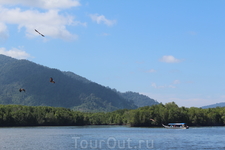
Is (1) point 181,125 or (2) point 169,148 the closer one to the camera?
(2) point 169,148

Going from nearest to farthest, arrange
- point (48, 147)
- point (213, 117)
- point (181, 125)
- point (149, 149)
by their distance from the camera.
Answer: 1. point (149, 149)
2. point (48, 147)
3. point (181, 125)
4. point (213, 117)

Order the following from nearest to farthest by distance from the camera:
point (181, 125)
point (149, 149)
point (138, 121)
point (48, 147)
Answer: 1. point (149, 149)
2. point (48, 147)
3. point (181, 125)
4. point (138, 121)

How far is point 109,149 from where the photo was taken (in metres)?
70.2

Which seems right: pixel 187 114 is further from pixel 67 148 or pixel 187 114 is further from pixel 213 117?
pixel 67 148

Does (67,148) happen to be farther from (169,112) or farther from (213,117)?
(213,117)

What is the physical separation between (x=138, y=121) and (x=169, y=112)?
16113 mm

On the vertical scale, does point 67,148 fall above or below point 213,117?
below

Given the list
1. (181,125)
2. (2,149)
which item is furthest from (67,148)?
(181,125)

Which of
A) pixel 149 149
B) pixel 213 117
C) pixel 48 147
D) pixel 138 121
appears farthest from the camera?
pixel 213 117

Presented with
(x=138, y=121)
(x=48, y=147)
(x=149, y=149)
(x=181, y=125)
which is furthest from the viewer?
(x=138, y=121)

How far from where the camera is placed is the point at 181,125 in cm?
17025

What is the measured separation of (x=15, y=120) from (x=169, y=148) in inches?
5333

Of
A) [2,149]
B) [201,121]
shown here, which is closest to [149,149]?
[2,149]

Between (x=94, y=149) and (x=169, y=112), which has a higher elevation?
(x=169, y=112)
